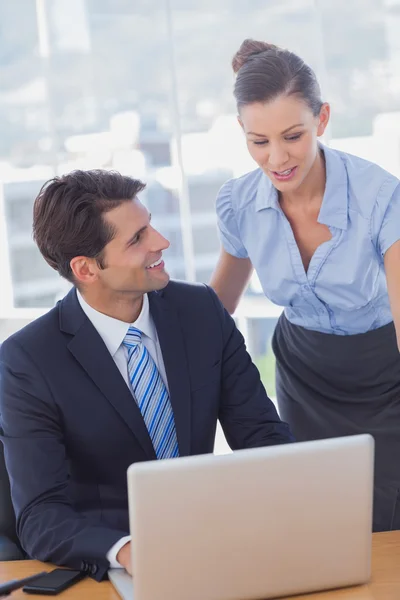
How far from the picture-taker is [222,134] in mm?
4547

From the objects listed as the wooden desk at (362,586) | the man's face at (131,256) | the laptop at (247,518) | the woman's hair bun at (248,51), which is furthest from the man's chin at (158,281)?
the laptop at (247,518)

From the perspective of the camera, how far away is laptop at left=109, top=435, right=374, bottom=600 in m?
1.29

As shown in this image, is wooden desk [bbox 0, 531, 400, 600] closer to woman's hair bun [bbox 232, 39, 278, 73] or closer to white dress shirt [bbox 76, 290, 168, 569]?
white dress shirt [bbox 76, 290, 168, 569]

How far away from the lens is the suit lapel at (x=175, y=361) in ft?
6.53

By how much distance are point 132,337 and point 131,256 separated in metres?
0.19

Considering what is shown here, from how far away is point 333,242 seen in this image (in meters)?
2.21

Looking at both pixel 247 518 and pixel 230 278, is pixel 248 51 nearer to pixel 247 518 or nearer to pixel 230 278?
pixel 230 278

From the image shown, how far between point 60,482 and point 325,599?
62cm

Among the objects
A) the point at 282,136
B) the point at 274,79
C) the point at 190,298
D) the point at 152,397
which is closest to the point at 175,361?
the point at 152,397

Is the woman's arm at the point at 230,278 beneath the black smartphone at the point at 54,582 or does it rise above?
above

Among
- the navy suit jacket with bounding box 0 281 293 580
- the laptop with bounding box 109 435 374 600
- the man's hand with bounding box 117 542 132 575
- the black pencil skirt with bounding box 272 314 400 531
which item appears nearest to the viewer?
the laptop with bounding box 109 435 374 600

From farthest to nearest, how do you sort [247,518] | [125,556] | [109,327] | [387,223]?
[387,223], [109,327], [125,556], [247,518]

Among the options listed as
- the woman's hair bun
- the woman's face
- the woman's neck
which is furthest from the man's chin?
the woman's hair bun

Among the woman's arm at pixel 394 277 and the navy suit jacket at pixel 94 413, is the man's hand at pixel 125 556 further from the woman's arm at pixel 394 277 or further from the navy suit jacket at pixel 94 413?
the woman's arm at pixel 394 277
